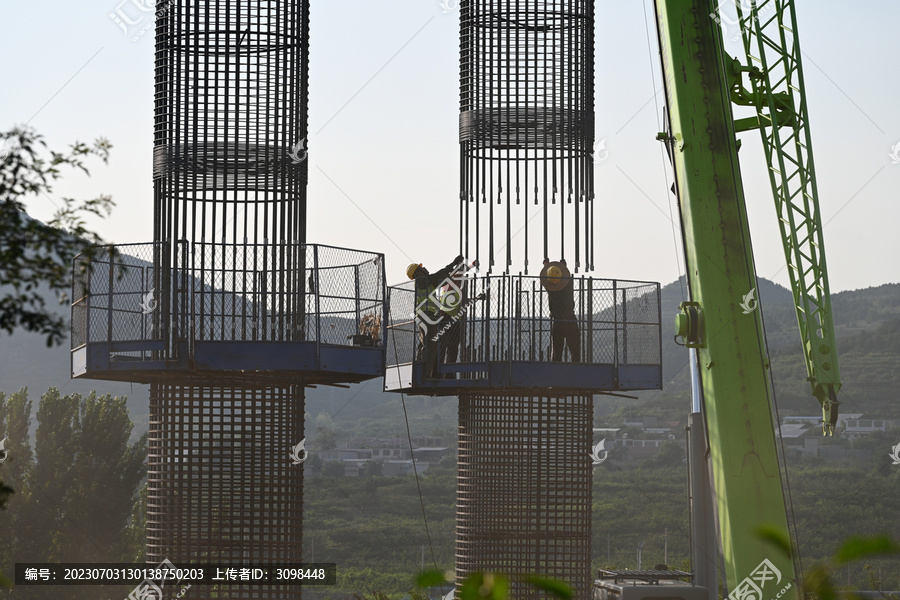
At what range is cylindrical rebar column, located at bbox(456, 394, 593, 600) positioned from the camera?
76.5ft

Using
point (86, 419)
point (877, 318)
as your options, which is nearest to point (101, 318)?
point (86, 419)

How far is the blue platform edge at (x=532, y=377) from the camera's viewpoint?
69.1ft

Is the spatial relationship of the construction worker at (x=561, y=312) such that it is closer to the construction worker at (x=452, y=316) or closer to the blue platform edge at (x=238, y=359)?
the construction worker at (x=452, y=316)

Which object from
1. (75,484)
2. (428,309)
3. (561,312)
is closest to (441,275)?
(428,309)

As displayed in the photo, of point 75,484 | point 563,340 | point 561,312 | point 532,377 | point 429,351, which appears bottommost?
point 75,484

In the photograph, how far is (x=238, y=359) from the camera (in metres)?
18.7

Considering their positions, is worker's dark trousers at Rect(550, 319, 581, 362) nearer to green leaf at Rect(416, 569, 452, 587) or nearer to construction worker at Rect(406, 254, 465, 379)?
construction worker at Rect(406, 254, 465, 379)

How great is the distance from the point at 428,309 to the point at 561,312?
243cm

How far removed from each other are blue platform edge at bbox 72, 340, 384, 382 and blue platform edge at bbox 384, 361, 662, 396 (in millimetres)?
2708

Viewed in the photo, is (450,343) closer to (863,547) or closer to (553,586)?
(553,586)

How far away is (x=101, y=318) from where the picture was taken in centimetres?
1930

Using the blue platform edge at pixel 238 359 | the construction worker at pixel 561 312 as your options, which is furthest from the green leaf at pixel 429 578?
the construction worker at pixel 561 312

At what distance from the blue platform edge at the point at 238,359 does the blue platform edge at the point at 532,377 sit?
8.88 feet

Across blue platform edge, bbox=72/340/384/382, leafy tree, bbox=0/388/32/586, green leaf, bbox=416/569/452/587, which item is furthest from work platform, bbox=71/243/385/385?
leafy tree, bbox=0/388/32/586
